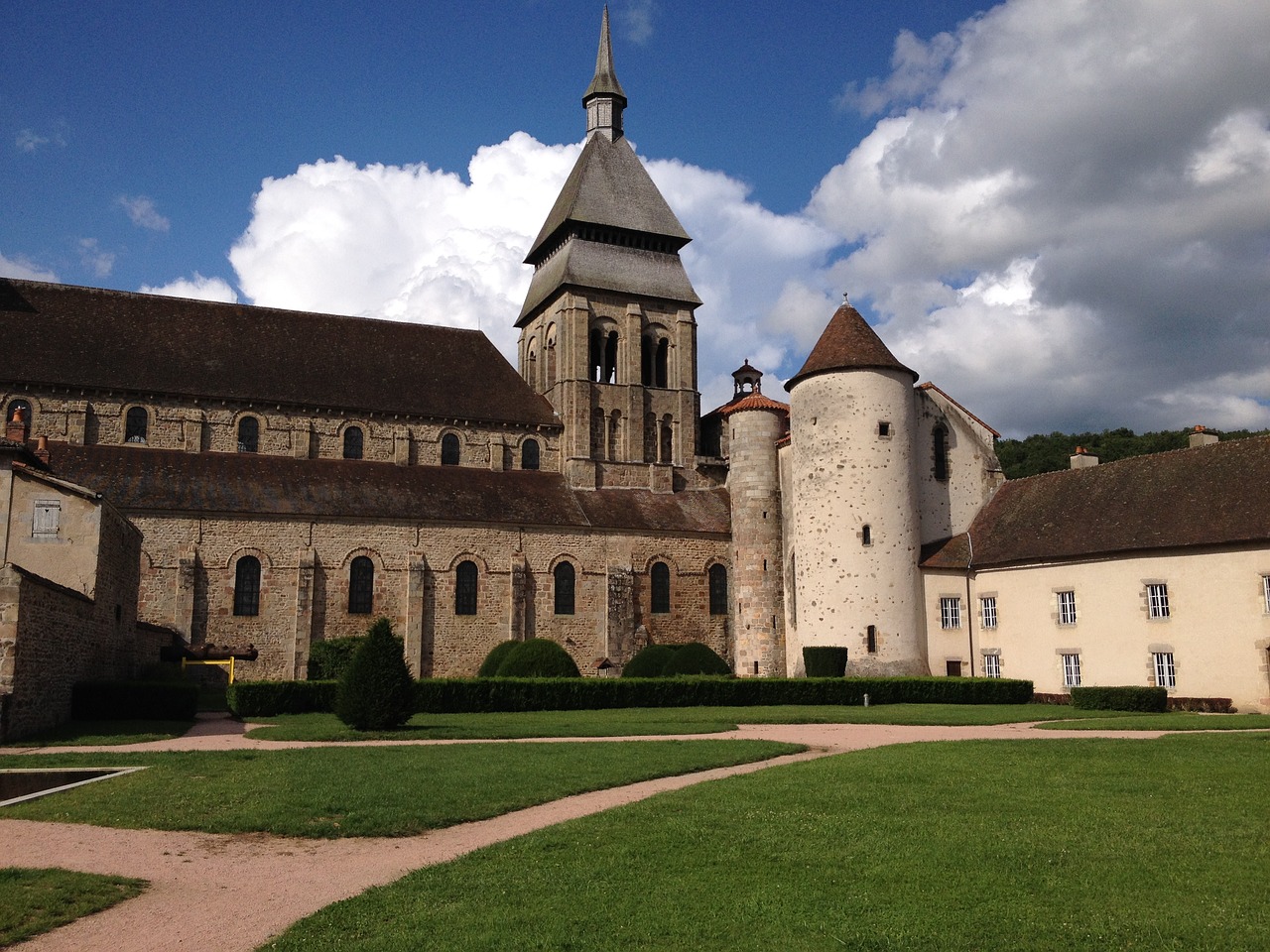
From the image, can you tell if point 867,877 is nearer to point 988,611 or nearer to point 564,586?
point 988,611

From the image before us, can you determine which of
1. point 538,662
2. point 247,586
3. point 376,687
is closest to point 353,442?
point 247,586

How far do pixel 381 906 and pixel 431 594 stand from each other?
29485 mm

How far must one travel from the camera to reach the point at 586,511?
1604 inches

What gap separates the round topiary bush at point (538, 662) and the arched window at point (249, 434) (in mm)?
14551

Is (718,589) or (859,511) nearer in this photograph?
(859,511)

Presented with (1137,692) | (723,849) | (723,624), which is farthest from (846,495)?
(723,849)

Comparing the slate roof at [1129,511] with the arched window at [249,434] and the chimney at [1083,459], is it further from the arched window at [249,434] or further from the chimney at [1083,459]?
the arched window at [249,434]

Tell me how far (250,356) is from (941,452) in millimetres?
26247

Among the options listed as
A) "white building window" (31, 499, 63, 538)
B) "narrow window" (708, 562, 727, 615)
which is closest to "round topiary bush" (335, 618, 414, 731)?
"white building window" (31, 499, 63, 538)

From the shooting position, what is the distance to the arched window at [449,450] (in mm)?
42469

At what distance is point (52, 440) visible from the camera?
36.2 metres

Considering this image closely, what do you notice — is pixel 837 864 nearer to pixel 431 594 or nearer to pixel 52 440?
pixel 431 594

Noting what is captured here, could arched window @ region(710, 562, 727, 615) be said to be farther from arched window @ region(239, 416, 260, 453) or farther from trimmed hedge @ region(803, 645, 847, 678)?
arched window @ region(239, 416, 260, 453)

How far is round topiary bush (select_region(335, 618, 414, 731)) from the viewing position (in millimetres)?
20547
